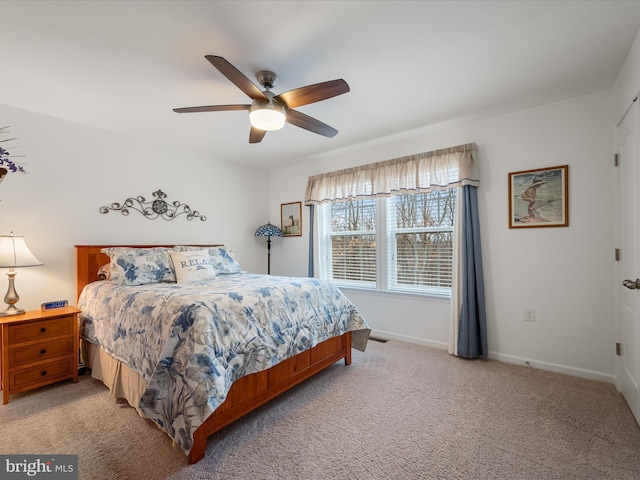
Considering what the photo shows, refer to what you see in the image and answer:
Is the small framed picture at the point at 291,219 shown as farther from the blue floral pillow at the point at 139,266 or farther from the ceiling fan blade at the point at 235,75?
the ceiling fan blade at the point at 235,75

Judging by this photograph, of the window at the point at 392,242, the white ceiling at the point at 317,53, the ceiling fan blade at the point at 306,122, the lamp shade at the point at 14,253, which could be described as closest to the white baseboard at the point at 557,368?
the window at the point at 392,242

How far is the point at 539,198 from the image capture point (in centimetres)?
270

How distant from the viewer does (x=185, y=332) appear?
5.56 feet

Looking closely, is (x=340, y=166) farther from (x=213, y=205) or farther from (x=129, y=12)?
(x=129, y=12)

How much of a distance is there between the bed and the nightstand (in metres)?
0.16

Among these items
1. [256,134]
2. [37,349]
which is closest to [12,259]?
[37,349]

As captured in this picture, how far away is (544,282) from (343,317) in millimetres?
1808

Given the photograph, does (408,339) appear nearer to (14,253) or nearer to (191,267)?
(191,267)

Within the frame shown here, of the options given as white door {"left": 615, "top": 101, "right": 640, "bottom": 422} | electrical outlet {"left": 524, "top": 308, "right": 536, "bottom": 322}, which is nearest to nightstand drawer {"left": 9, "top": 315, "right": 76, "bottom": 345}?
electrical outlet {"left": 524, "top": 308, "right": 536, "bottom": 322}

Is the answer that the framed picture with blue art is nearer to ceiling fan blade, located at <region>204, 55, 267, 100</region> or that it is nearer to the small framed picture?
ceiling fan blade, located at <region>204, 55, 267, 100</region>

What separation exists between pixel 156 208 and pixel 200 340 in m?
2.50

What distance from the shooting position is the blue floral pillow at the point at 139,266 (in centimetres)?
273

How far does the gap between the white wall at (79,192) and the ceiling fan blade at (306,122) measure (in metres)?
2.12

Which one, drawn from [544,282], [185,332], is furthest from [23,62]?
[544,282]
